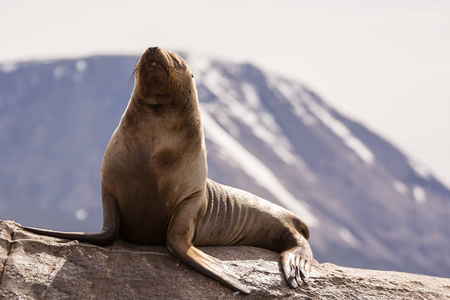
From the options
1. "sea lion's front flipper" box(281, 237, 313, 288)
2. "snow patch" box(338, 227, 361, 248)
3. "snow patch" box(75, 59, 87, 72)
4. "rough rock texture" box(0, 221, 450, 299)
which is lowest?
"snow patch" box(338, 227, 361, 248)

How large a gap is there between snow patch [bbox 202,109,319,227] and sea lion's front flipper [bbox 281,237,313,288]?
5857cm

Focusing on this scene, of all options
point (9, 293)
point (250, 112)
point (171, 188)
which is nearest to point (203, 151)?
point (171, 188)

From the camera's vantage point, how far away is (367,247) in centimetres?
6631

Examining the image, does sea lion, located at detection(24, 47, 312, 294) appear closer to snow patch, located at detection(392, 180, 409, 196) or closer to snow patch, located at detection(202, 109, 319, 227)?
snow patch, located at detection(202, 109, 319, 227)

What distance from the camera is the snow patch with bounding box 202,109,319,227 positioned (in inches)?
2648

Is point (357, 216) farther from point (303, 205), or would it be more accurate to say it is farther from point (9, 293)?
point (9, 293)

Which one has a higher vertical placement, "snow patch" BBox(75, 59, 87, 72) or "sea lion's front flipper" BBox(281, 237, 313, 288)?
"snow patch" BBox(75, 59, 87, 72)

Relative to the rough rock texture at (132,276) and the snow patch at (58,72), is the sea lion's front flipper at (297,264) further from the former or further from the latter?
the snow patch at (58,72)

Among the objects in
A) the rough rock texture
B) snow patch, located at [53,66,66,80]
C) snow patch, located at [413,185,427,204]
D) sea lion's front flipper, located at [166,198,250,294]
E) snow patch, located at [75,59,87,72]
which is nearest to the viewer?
the rough rock texture

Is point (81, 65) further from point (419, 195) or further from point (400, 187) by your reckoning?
point (419, 195)

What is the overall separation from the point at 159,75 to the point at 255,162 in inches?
2786

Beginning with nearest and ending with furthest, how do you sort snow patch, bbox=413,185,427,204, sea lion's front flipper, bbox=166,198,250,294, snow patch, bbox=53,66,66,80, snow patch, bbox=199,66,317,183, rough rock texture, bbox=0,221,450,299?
rough rock texture, bbox=0,221,450,299, sea lion's front flipper, bbox=166,198,250,294, snow patch, bbox=413,185,427,204, snow patch, bbox=199,66,317,183, snow patch, bbox=53,66,66,80

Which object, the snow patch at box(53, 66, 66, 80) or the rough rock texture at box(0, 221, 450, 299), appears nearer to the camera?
the rough rock texture at box(0, 221, 450, 299)

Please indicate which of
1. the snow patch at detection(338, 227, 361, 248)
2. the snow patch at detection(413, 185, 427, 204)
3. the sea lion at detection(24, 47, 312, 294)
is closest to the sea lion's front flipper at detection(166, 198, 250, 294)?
the sea lion at detection(24, 47, 312, 294)
